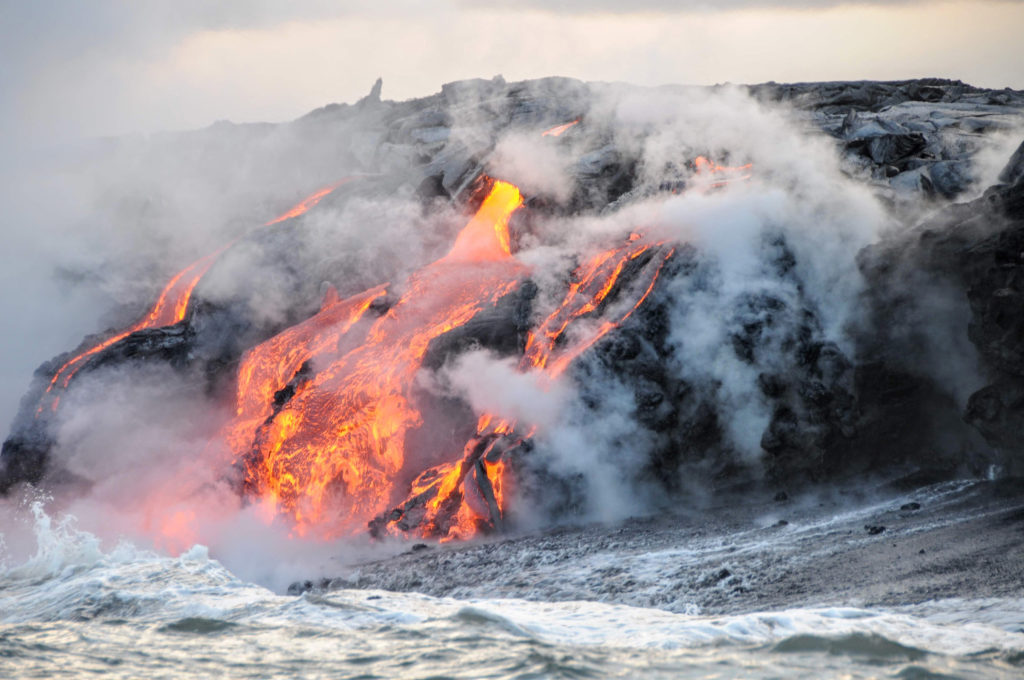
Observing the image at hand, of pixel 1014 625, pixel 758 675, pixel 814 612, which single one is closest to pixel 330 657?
pixel 758 675

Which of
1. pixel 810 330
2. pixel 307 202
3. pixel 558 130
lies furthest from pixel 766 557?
pixel 307 202

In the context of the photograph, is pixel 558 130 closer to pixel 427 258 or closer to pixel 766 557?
pixel 427 258

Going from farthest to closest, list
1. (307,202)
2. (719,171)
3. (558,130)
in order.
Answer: (307,202), (558,130), (719,171)

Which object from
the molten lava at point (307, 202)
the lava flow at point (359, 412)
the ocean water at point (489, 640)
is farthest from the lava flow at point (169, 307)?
the ocean water at point (489, 640)

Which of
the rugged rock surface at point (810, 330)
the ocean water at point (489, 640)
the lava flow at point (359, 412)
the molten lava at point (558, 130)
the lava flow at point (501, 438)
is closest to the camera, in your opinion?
the ocean water at point (489, 640)

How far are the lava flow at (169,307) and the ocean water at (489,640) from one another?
1486 centimetres

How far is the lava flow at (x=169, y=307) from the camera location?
28203 millimetres

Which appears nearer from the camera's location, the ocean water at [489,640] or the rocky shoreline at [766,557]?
the ocean water at [489,640]

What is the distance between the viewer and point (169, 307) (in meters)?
30.5

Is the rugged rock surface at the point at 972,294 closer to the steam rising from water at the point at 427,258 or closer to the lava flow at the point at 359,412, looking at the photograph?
the steam rising from water at the point at 427,258

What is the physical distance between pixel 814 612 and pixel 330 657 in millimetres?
5648

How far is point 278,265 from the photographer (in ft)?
96.0

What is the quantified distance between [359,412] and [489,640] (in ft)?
45.0

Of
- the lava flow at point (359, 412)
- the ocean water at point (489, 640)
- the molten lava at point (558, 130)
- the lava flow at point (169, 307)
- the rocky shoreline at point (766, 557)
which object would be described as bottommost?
the rocky shoreline at point (766, 557)
